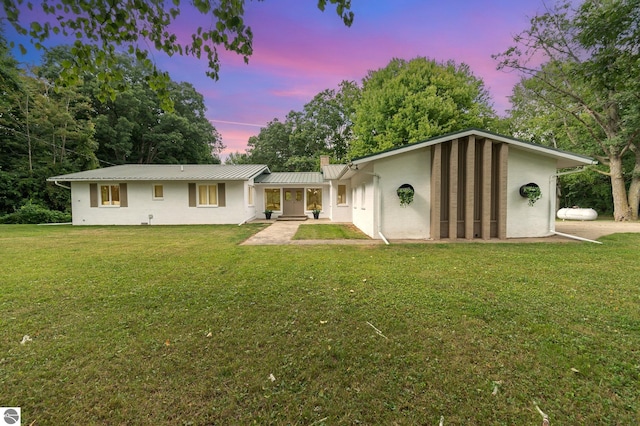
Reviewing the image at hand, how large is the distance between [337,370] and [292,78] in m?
7.50

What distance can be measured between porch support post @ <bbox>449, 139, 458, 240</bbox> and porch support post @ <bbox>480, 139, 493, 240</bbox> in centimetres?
90

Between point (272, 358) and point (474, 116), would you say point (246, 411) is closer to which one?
point (272, 358)

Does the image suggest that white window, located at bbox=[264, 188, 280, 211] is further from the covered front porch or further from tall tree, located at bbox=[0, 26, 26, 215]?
tall tree, located at bbox=[0, 26, 26, 215]

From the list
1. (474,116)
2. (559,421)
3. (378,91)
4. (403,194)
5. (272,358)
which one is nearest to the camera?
(559,421)

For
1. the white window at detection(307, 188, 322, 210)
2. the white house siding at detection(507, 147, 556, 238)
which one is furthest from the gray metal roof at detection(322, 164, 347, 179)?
the white house siding at detection(507, 147, 556, 238)

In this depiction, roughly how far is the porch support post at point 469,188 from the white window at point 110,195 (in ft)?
55.2

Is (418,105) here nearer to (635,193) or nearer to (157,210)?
(635,193)

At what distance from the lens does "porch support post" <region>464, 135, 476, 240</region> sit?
8.75 m

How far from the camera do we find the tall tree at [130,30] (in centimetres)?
242

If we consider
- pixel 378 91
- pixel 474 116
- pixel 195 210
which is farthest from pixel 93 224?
pixel 474 116

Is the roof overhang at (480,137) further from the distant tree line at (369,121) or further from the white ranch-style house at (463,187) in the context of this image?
the distant tree line at (369,121)

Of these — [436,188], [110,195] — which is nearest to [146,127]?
[110,195]

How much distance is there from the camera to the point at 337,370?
235 centimetres

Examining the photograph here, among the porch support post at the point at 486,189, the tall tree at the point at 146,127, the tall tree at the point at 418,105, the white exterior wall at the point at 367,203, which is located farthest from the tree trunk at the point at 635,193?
the tall tree at the point at 146,127
